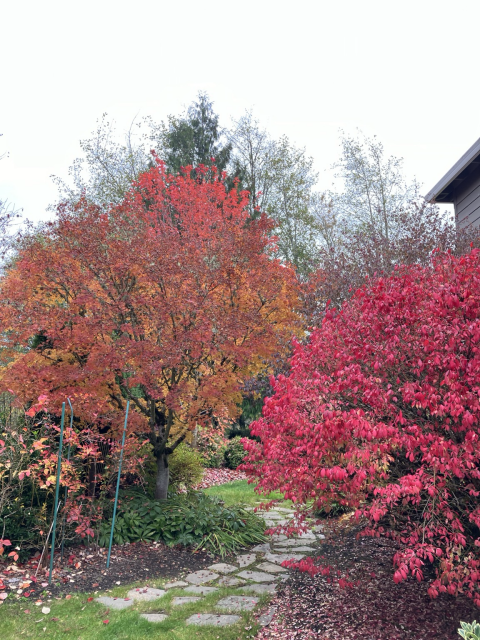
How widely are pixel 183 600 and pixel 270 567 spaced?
4.10 ft

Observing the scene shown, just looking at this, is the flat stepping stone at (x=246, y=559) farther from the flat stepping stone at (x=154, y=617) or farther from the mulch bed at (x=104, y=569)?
the flat stepping stone at (x=154, y=617)

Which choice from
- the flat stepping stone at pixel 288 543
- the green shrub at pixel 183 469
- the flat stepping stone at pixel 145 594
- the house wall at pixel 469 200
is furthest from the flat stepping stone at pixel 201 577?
the house wall at pixel 469 200

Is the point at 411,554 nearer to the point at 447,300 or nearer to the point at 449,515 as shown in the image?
the point at 449,515

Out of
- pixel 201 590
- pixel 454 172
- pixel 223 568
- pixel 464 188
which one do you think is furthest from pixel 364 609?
pixel 464 188

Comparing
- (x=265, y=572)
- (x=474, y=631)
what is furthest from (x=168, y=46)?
(x=474, y=631)

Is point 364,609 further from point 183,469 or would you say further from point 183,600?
point 183,469

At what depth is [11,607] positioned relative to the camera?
3.98 metres

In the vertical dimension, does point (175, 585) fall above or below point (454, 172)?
below

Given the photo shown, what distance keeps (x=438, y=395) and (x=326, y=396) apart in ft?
2.44

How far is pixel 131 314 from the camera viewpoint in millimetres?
6027

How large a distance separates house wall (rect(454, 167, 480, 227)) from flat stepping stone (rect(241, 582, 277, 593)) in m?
7.35

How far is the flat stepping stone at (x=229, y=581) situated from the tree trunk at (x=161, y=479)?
2102 millimetres

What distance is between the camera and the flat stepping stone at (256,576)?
15.6ft

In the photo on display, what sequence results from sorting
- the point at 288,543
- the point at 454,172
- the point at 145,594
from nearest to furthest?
the point at 145,594 < the point at 288,543 < the point at 454,172
